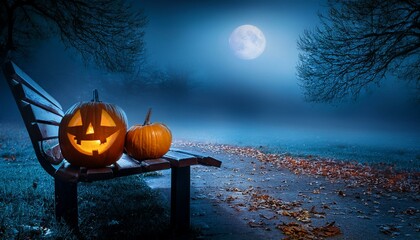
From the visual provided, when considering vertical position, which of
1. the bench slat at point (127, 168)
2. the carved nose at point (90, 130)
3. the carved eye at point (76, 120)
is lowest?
the bench slat at point (127, 168)

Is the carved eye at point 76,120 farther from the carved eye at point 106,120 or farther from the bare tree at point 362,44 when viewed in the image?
the bare tree at point 362,44

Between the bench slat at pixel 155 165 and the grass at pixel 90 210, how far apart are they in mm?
956

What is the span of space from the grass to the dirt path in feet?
2.17

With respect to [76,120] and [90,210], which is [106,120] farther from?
[90,210]

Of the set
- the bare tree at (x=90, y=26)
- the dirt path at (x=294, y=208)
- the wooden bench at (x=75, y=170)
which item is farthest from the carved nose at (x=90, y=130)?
the bare tree at (x=90, y=26)

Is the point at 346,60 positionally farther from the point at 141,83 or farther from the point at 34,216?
the point at 141,83

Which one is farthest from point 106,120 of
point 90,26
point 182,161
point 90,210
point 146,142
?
point 90,26

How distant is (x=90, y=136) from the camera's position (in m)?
3.28

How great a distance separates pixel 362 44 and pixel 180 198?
10380 mm

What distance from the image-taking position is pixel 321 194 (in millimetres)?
6355

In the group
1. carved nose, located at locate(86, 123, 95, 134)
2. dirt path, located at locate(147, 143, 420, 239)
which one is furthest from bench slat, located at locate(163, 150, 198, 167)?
dirt path, located at locate(147, 143, 420, 239)

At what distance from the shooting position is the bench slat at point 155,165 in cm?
320

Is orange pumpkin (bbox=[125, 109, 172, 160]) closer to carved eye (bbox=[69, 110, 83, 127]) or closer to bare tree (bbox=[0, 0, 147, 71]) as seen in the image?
carved eye (bbox=[69, 110, 83, 127])

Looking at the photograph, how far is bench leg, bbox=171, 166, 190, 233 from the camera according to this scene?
3.71 metres
